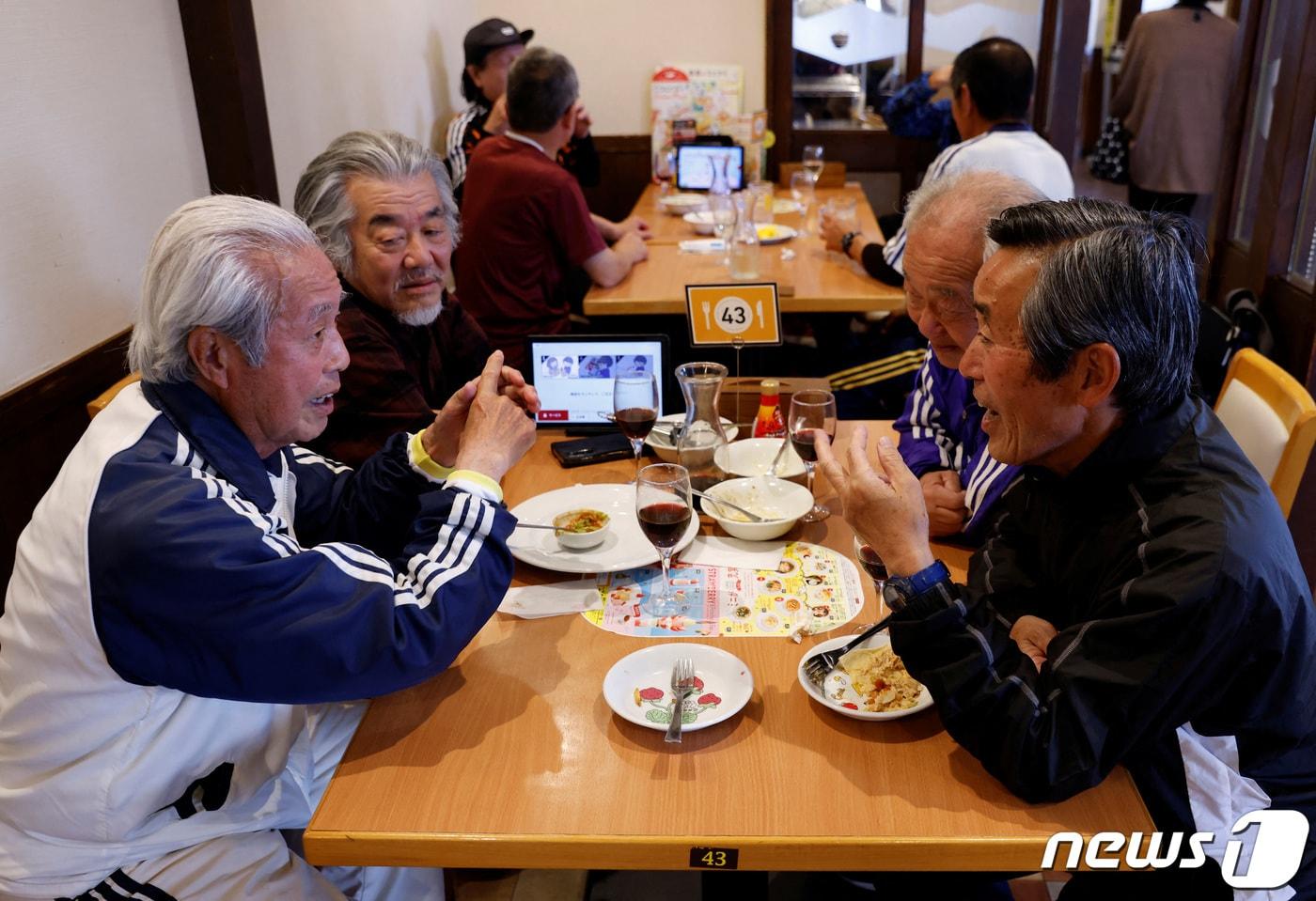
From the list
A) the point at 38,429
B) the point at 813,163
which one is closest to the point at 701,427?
the point at 38,429

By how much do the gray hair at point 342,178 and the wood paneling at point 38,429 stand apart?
1.96 feet

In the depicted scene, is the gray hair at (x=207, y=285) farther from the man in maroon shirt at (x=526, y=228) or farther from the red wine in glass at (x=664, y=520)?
the man in maroon shirt at (x=526, y=228)

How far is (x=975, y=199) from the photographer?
5.98ft

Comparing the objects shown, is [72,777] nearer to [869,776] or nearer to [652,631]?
[652,631]

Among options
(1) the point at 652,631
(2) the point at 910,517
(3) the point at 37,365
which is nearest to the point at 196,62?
(3) the point at 37,365

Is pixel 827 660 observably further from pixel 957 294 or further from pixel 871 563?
pixel 957 294

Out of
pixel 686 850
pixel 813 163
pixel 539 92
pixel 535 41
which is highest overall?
pixel 535 41

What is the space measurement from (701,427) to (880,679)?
73 centimetres

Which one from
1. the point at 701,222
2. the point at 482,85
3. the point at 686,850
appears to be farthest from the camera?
the point at 482,85

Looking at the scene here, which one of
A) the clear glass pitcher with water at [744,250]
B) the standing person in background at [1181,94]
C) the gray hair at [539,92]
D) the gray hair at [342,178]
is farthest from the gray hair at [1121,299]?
the standing person in background at [1181,94]

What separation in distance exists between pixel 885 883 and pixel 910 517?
0.98 metres

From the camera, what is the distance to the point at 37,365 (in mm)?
2141

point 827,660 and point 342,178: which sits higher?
point 342,178

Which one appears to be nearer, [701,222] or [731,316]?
[731,316]
